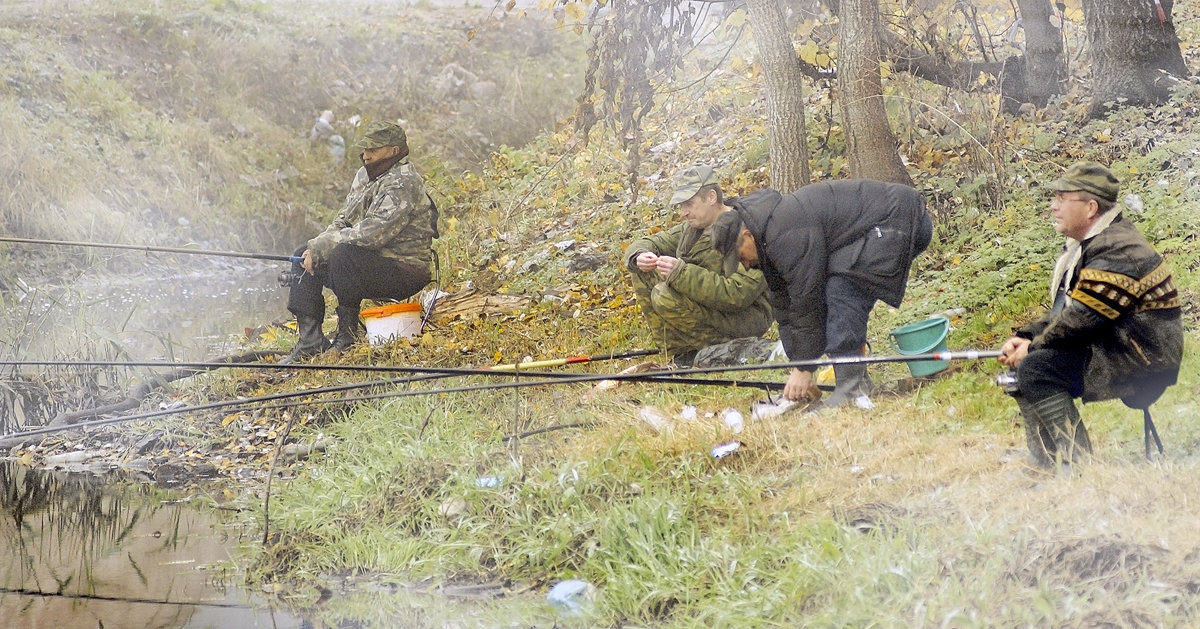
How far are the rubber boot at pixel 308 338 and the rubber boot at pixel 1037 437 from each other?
3756mm

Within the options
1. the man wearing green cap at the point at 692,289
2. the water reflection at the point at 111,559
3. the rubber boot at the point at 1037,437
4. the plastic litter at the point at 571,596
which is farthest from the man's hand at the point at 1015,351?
the water reflection at the point at 111,559

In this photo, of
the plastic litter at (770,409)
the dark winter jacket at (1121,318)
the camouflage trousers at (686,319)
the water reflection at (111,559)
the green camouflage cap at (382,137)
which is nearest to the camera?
the dark winter jacket at (1121,318)

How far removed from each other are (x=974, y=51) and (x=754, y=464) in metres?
4.31

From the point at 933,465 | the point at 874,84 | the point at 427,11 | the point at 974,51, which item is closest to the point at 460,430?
the point at 933,465

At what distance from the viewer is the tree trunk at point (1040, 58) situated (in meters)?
6.73

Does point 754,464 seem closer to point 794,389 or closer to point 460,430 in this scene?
point 794,389

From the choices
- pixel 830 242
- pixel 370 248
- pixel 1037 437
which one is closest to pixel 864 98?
pixel 830 242

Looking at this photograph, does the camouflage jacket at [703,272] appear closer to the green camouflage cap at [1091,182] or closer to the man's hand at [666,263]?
the man's hand at [666,263]

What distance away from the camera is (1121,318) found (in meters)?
3.22

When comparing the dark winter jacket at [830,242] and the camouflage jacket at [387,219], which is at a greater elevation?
the dark winter jacket at [830,242]

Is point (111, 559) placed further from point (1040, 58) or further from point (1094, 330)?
point (1040, 58)

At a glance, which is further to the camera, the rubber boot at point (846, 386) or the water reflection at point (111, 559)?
the rubber boot at point (846, 386)

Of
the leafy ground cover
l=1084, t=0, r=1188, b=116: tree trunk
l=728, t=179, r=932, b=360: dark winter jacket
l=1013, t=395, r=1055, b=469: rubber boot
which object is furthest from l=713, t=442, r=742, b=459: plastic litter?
l=1084, t=0, r=1188, b=116: tree trunk

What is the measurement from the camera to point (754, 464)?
3881mm
